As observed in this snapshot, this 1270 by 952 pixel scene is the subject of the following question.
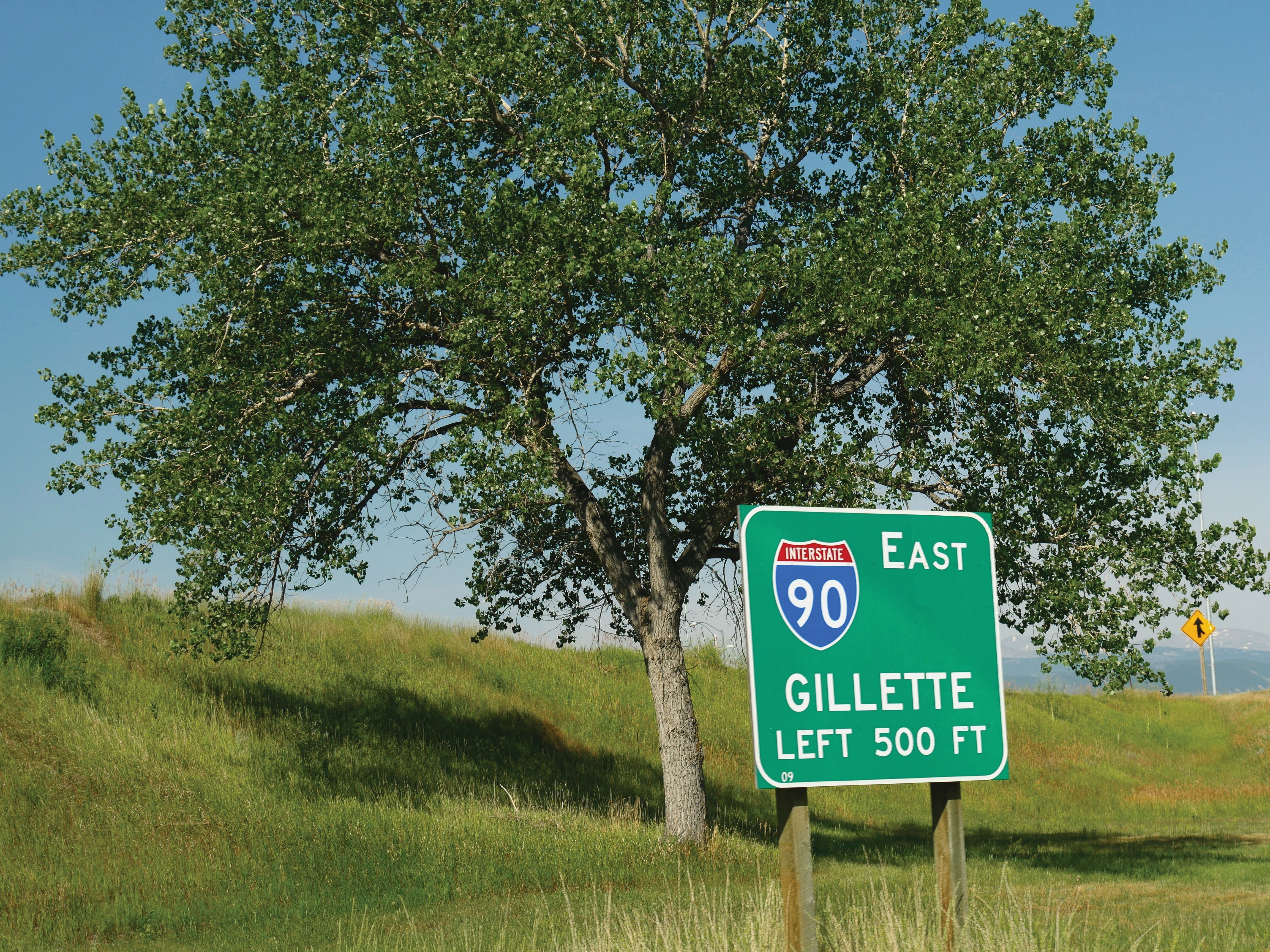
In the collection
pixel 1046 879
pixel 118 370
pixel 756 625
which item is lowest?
pixel 1046 879

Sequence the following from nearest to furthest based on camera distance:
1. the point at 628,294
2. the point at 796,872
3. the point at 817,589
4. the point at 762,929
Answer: the point at 796,872 < the point at 817,589 < the point at 762,929 < the point at 628,294

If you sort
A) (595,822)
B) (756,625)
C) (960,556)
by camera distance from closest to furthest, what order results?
(756,625) < (960,556) < (595,822)

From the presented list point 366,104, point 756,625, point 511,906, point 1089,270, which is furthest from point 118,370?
point 1089,270

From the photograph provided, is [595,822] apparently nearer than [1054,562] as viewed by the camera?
No

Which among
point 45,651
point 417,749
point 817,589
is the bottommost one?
point 417,749

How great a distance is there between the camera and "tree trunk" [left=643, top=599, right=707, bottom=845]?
17.4 meters

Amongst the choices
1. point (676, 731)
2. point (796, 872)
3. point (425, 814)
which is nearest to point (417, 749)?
point (425, 814)

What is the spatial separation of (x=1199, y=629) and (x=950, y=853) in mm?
39494

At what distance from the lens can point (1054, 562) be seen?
16234 millimetres

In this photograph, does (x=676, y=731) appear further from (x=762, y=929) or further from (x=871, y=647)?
(x=871, y=647)

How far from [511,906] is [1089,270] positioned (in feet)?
42.2

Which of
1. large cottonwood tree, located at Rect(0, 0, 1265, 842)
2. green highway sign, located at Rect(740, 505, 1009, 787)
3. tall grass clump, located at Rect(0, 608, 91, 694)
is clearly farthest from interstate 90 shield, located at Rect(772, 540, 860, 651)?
tall grass clump, located at Rect(0, 608, 91, 694)

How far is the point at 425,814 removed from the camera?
18594 millimetres

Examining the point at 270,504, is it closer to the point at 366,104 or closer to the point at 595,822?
the point at 366,104
